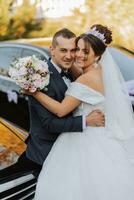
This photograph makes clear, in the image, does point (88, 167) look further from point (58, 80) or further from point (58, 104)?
point (58, 80)

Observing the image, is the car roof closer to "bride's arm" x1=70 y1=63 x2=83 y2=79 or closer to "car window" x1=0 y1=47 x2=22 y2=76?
"car window" x1=0 y1=47 x2=22 y2=76

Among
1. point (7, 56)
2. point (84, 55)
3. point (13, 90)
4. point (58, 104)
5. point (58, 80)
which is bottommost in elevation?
point (13, 90)

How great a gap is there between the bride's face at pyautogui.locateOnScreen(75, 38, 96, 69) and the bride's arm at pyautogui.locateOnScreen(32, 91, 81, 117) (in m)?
0.27

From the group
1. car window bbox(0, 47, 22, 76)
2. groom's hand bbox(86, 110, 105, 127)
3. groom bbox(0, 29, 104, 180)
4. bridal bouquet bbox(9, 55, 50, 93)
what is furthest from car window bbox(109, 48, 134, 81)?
bridal bouquet bbox(9, 55, 50, 93)

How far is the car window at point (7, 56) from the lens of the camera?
7176mm

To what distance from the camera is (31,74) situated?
11.0ft

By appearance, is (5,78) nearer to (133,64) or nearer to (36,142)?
(133,64)

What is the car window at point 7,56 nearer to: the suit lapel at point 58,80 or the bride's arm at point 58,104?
the suit lapel at point 58,80

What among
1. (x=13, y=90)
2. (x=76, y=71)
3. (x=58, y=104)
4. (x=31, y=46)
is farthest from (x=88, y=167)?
(x=31, y=46)

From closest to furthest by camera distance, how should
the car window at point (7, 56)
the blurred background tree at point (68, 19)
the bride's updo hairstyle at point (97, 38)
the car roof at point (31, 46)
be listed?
the bride's updo hairstyle at point (97, 38) → the car roof at point (31, 46) → the car window at point (7, 56) → the blurred background tree at point (68, 19)

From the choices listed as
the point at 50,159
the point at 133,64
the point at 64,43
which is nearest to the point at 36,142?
the point at 50,159

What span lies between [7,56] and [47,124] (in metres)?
4.10

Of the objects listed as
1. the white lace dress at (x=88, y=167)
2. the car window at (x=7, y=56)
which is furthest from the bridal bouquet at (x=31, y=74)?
the car window at (x=7, y=56)

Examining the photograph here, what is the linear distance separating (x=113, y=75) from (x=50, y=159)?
76 centimetres
